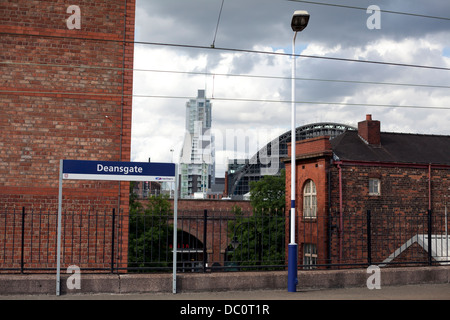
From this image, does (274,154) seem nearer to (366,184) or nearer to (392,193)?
(392,193)

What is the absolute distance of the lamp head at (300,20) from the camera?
11766 millimetres

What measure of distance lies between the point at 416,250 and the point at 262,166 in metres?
64.3

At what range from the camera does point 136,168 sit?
1132 centimetres

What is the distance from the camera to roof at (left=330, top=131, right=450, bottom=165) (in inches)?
1379

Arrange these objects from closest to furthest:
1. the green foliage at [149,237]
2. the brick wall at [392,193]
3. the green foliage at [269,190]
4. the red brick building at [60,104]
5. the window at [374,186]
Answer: the red brick building at [60,104], the green foliage at [149,237], the brick wall at [392,193], the window at [374,186], the green foliage at [269,190]

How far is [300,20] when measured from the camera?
11.8m

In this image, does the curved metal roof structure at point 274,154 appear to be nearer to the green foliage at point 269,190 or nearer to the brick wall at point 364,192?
→ the green foliage at point 269,190

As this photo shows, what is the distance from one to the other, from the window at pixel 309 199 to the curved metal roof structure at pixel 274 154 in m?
46.0

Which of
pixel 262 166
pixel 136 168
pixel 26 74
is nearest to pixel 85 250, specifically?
pixel 136 168

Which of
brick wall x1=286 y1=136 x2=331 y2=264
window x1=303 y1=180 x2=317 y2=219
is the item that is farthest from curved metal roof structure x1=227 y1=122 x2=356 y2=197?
window x1=303 y1=180 x2=317 y2=219

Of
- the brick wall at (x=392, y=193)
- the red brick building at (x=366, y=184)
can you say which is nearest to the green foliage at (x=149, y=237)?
the red brick building at (x=366, y=184)

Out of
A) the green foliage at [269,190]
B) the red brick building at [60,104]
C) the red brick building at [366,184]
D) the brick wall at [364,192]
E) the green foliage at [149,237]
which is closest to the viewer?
the red brick building at [60,104]

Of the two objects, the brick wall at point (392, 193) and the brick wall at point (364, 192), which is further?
the brick wall at point (392, 193)

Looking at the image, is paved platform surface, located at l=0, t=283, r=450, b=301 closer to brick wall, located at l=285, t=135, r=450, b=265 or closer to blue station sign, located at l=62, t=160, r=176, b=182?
blue station sign, located at l=62, t=160, r=176, b=182
